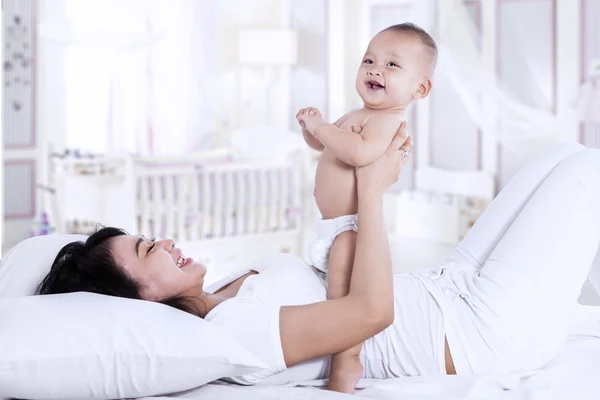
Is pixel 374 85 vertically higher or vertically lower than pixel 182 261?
higher

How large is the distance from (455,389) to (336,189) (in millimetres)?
512

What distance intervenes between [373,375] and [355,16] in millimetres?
5516

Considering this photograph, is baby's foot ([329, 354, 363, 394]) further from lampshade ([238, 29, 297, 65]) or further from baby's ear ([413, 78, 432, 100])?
lampshade ([238, 29, 297, 65])

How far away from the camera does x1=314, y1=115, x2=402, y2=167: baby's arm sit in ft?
5.50

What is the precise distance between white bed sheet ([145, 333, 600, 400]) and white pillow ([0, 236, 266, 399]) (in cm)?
6

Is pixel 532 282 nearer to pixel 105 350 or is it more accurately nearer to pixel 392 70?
pixel 392 70

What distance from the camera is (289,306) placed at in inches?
61.4

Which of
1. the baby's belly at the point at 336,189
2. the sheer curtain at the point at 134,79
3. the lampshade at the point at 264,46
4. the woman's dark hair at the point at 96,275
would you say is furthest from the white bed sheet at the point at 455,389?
the lampshade at the point at 264,46

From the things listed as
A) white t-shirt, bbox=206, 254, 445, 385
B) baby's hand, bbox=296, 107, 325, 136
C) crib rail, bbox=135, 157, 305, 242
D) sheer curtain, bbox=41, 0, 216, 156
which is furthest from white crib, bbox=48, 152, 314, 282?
white t-shirt, bbox=206, 254, 445, 385

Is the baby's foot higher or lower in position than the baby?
lower

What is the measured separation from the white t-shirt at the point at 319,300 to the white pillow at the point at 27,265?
17.8 inches

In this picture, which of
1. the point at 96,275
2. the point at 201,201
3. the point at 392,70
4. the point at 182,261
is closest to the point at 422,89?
the point at 392,70

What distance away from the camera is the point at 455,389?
1.54m

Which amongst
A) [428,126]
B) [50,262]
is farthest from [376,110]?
[428,126]
